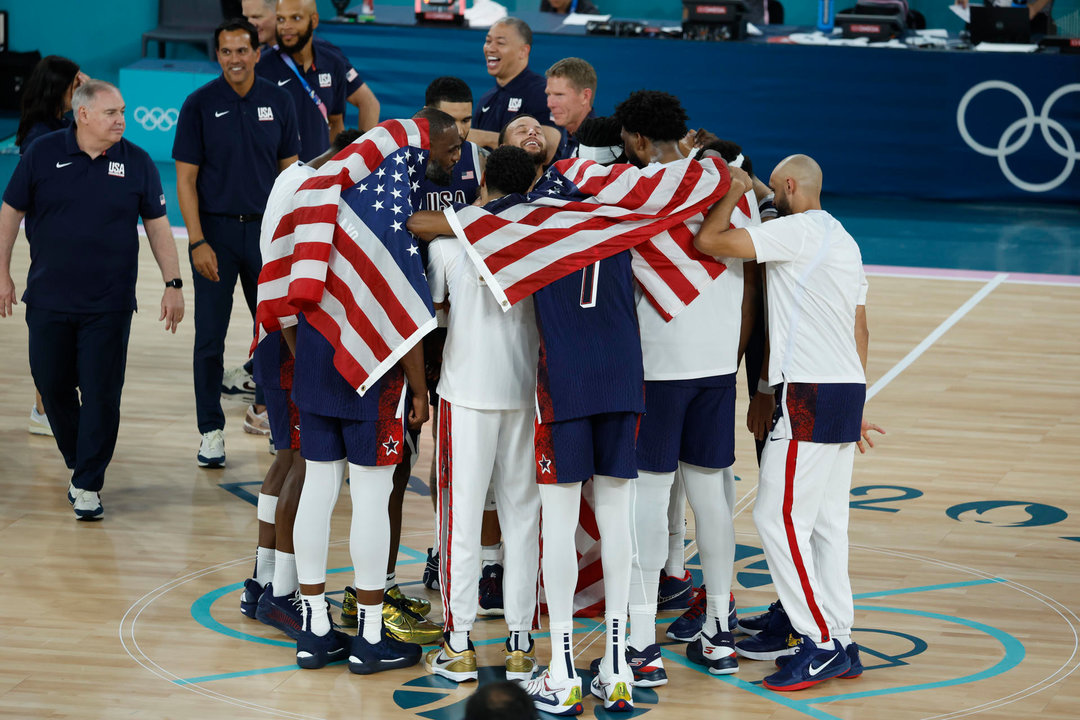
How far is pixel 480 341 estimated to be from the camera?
447cm

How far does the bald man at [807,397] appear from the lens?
450 cm

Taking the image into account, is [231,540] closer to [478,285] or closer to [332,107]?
[478,285]

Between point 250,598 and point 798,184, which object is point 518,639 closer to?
point 250,598

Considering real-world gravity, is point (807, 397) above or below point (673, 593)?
above

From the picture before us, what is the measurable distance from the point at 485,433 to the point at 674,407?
0.64 meters

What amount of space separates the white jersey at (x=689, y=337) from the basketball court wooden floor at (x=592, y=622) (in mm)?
1065

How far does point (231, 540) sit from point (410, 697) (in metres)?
1.76

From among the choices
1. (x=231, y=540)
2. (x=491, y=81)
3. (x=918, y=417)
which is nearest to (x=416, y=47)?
(x=491, y=81)

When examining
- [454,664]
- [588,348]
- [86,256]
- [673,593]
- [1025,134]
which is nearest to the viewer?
Answer: [588,348]

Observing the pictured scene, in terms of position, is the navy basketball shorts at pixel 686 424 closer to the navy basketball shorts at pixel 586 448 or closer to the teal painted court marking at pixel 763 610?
the navy basketball shorts at pixel 586 448

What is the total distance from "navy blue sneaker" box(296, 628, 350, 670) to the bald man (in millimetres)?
1469

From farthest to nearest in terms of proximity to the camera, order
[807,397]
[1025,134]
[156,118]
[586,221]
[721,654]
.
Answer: [156,118] < [1025,134] < [721,654] < [807,397] < [586,221]

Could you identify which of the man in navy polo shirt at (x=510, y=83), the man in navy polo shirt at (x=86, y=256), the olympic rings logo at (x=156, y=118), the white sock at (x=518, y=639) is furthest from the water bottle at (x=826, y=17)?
the white sock at (x=518, y=639)

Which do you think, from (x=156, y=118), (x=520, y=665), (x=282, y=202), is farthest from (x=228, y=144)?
(x=156, y=118)
